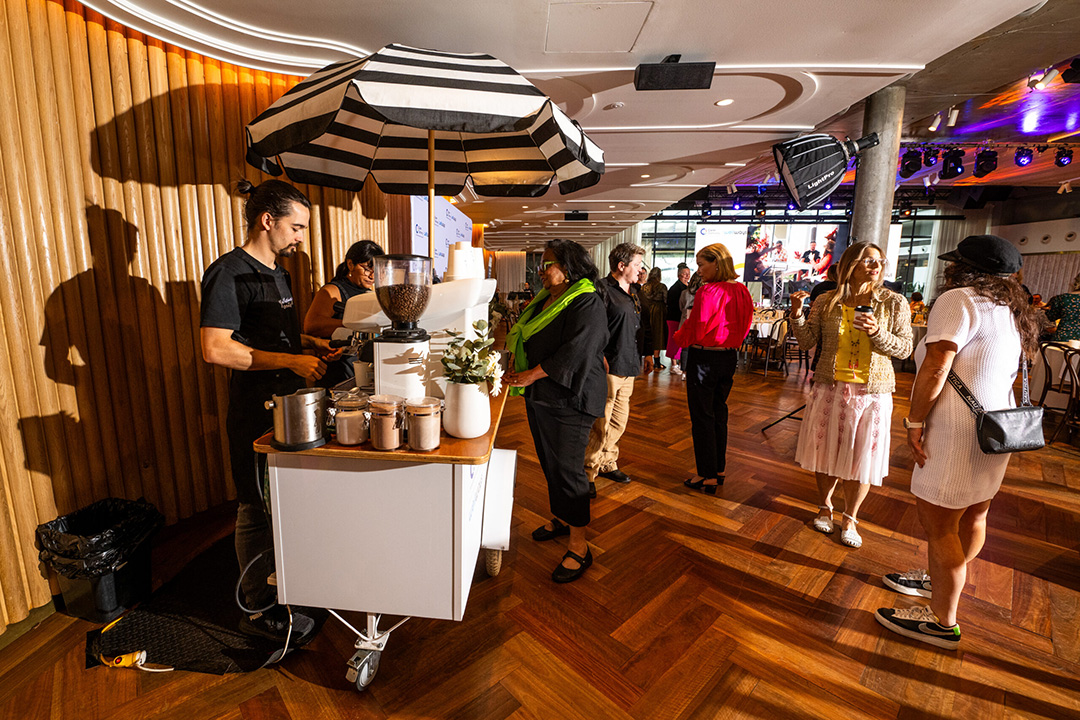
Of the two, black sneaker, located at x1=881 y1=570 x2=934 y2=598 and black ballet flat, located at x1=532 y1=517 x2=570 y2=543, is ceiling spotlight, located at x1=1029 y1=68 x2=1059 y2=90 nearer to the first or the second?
black sneaker, located at x1=881 y1=570 x2=934 y2=598

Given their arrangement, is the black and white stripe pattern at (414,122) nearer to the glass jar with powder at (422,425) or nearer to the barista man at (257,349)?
the barista man at (257,349)

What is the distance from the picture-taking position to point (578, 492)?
2.16 m

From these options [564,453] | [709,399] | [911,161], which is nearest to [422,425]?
[564,453]

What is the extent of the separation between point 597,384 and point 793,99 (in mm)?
3096

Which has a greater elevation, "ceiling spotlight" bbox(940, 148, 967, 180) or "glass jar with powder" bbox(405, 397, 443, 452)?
"ceiling spotlight" bbox(940, 148, 967, 180)

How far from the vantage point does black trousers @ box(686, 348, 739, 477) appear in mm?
3055

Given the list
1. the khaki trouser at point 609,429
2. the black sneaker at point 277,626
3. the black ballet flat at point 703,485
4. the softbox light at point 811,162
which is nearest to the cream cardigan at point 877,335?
the black ballet flat at point 703,485

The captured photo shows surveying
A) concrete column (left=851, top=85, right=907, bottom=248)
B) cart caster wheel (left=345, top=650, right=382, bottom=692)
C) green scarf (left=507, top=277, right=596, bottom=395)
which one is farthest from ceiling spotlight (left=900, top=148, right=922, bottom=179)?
cart caster wheel (left=345, top=650, right=382, bottom=692)

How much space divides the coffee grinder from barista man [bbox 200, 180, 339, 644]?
422 millimetres

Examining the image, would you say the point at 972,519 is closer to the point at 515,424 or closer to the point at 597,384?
the point at 597,384

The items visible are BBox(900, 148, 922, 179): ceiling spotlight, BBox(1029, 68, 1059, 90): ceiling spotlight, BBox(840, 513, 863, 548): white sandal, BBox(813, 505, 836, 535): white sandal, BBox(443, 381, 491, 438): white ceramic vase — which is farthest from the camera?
BBox(900, 148, 922, 179): ceiling spotlight

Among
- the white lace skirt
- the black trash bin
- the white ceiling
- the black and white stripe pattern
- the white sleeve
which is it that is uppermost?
the white ceiling

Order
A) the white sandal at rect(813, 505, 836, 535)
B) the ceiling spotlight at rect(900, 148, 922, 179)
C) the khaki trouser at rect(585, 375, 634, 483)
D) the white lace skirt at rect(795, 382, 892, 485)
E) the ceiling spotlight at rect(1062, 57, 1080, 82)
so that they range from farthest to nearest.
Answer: the ceiling spotlight at rect(900, 148, 922, 179)
the ceiling spotlight at rect(1062, 57, 1080, 82)
the khaki trouser at rect(585, 375, 634, 483)
the white sandal at rect(813, 505, 836, 535)
the white lace skirt at rect(795, 382, 892, 485)

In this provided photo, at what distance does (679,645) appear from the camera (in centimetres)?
185
